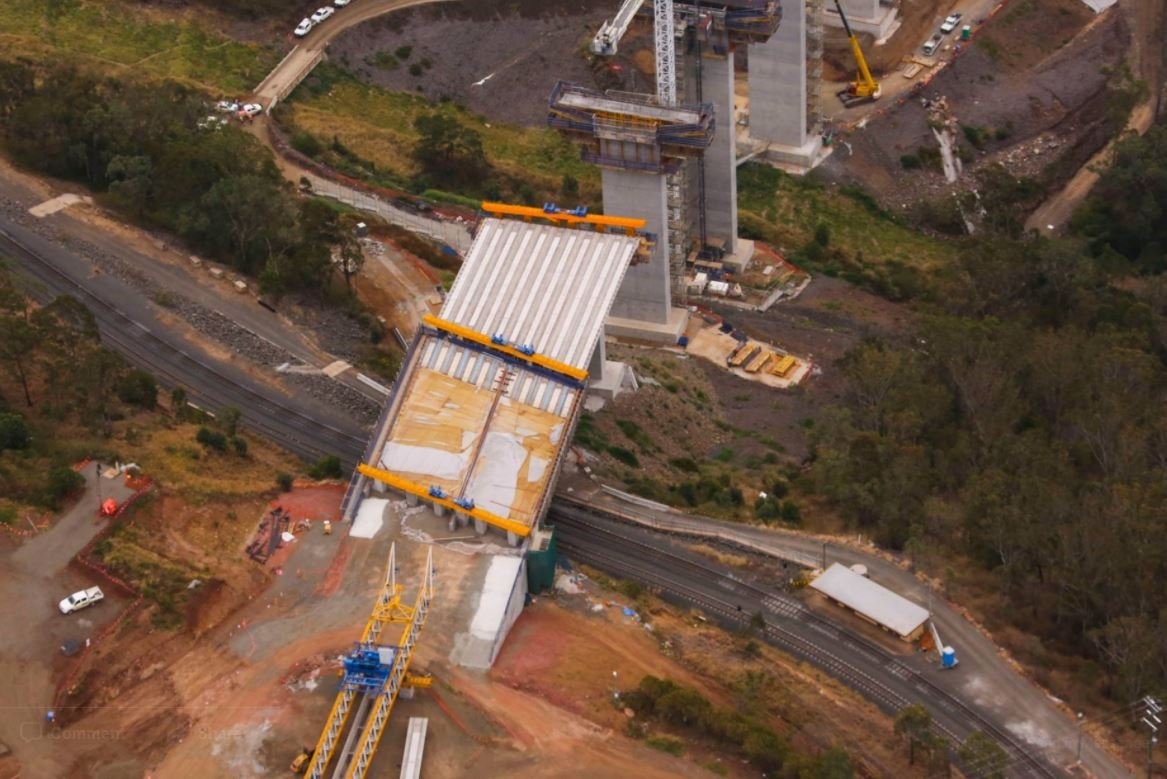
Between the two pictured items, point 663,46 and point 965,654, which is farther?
point 663,46

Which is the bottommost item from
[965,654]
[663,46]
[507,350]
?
[965,654]

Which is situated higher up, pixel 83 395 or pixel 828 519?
pixel 828 519

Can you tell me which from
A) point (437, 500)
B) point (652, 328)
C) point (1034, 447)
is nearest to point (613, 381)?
point (652, 328)

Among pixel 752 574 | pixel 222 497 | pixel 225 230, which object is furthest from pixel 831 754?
pixel 225 230

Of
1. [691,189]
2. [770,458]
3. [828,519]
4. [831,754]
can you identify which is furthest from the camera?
[691,189]

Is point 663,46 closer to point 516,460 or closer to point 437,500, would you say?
point 516,460

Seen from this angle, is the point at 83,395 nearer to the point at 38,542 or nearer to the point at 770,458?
the point at 38,542
